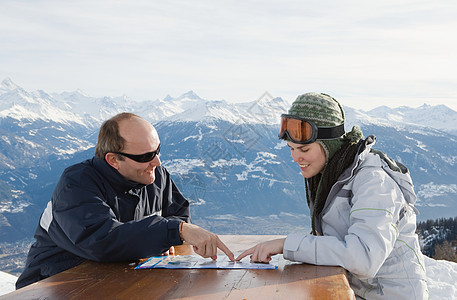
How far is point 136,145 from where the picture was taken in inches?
129

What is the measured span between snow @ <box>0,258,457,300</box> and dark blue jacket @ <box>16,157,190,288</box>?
12.9 feet

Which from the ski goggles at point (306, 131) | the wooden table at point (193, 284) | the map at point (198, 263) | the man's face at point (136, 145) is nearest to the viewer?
the wooden table at point (193, 284)

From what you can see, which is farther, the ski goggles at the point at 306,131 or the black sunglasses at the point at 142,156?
the black sunglasses at the point at 142,156

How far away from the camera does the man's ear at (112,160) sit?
3320 mm

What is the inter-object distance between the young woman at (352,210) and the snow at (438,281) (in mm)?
4114

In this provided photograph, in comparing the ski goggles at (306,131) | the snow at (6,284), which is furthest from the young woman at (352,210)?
the snow at (6,284)

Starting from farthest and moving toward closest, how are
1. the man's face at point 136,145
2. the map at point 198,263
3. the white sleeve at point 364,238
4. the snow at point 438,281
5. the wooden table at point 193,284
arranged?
the snow at point 438,281 < the man's face at point 136,145 < the map at point 198,263 < the white sleeve at point 364,238 < the wooden table at point 193,284

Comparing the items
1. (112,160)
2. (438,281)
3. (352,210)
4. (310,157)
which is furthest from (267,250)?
(438,281)

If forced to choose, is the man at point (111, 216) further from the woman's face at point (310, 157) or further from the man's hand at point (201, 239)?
the woman's face at point (310, 157)

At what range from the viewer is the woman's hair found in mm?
3307

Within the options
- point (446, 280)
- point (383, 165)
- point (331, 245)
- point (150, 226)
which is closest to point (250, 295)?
point (331, 245)

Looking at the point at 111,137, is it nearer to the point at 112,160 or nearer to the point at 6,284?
the point at 112,160

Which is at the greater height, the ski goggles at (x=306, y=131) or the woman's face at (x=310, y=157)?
the ski goggles at (x=306, y=131)

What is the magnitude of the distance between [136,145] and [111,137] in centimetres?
19
